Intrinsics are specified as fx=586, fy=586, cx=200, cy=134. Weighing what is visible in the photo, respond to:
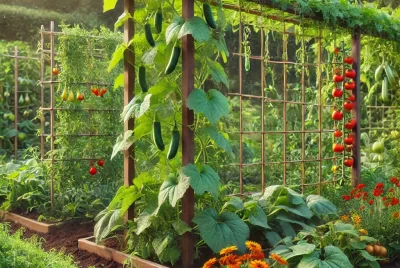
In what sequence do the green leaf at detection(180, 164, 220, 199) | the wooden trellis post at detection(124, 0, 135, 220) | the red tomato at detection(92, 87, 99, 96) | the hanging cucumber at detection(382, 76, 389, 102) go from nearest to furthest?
the green leaf at detection(180, 164, 220, 199), the wooden trellis post at detection(124, 0, 135, 220), the red tomato at detection(92, 87, 99, 96), the hanging cucumber at detection(382, 76, 389, 102)

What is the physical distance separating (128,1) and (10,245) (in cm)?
222

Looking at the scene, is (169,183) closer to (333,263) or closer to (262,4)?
(333,263)

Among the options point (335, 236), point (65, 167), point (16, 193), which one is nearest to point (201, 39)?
point (335, 236)

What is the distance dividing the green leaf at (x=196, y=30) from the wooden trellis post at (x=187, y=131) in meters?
0.11

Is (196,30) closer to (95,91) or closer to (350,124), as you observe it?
(95,91)

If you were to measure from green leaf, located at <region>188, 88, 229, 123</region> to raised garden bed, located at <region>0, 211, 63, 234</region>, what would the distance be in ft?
8.64

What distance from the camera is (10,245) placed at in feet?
14.3

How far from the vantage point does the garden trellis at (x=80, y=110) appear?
6.72 m

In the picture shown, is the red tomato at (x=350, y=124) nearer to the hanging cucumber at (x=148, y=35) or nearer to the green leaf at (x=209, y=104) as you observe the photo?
the green leaf at (x=209, y=104)

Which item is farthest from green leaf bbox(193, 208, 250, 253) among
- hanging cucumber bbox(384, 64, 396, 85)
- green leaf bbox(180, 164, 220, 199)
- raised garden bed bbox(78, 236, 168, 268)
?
hanging cucumber bbox(384, 64, 396, 85)

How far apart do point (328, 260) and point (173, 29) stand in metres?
2.04

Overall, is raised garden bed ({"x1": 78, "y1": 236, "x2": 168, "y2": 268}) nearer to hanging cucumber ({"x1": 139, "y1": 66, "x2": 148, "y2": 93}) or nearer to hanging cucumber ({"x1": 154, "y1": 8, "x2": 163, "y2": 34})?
hanging cucumber ({"x1": 139, "y1": 66, "x2": 148, "y2": 93})

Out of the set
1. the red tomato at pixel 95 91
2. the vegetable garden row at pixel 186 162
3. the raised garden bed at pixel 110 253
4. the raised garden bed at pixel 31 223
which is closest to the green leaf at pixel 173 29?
the vegetable garden row at pixel 186 162

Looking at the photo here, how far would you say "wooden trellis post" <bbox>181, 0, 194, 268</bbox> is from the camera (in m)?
4.52
